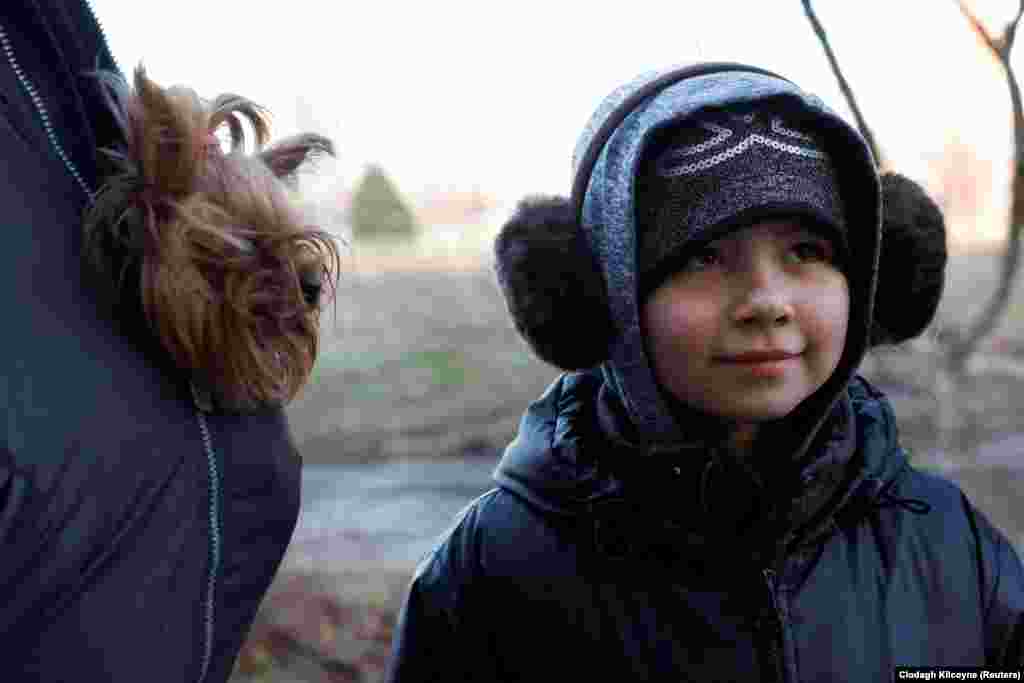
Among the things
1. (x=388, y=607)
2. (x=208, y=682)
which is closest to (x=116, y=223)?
(x=208, y=682)

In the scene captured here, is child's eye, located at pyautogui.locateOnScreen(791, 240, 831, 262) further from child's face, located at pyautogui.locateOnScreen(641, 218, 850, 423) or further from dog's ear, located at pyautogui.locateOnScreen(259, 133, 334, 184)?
dog's ear, located at pyautogui.locateOnScreen(259, 133, 334, 184)

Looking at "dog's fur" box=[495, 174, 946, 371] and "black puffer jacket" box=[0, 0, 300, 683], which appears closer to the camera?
"black puffer jacket" box=[0, 0, 300, 683]

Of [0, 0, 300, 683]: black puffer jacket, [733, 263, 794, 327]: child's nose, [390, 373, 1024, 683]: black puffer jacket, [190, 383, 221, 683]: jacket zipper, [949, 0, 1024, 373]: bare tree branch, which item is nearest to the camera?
[0, 0, 300, 683]: black puffer jacket

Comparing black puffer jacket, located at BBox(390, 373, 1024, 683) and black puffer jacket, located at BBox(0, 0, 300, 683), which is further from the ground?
black puffer jacket, located at BBox(0, 0, 300, 683)

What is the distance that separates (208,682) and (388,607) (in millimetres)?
2426

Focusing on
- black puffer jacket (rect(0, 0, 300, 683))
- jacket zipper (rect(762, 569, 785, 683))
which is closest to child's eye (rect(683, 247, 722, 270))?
jacket zipper (rect(762, 569, 785, 683))

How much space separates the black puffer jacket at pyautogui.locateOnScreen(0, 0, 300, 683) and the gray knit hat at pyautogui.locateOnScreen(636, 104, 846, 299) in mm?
559

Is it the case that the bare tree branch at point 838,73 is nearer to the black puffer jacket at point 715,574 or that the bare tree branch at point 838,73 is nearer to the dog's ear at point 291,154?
the black puffer jacket at point 715,574

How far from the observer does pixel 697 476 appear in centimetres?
147

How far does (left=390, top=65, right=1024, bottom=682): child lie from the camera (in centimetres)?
139

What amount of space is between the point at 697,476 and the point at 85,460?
0.79m

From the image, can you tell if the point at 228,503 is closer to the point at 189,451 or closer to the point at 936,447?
the point at 189,451

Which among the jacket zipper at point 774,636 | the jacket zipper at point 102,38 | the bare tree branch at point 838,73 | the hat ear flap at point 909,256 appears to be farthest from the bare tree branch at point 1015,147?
the jacket zipper at point 102,38

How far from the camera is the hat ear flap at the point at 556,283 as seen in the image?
1.49 metres
